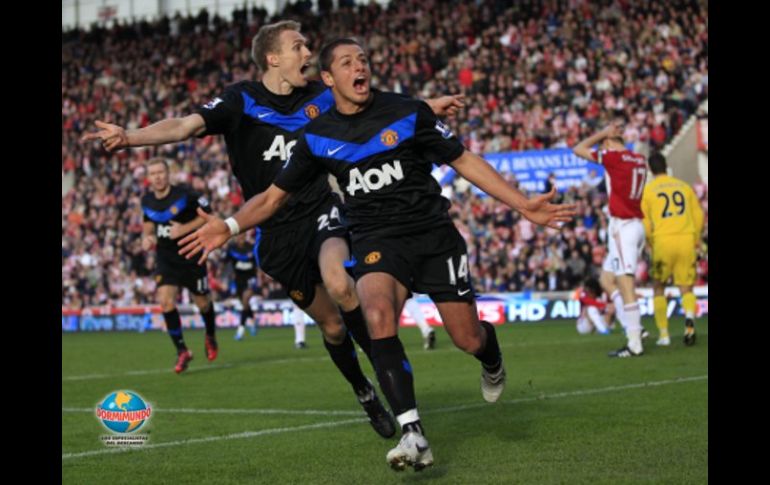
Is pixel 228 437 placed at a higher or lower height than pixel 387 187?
lower

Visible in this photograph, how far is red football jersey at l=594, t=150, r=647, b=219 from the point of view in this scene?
48.7 ft

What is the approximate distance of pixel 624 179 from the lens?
14.9 m

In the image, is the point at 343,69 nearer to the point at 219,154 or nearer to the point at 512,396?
the point at 512,396

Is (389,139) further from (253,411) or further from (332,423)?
(253,411)

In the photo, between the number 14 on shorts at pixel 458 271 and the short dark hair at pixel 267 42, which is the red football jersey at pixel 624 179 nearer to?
the short dark hair at pixel 267 42

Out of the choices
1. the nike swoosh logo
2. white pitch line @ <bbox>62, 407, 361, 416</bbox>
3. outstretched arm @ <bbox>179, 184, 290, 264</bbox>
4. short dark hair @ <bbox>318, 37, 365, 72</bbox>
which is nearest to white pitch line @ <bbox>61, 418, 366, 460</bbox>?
white pitch line @ <bbox>62, 407, 361, 416</bbox>

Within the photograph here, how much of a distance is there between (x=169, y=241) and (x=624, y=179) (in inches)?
243

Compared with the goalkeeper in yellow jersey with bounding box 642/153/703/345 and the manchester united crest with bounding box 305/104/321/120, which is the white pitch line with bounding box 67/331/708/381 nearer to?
the goalkeeper in yellow jersey with bounding box 642/153/703/345

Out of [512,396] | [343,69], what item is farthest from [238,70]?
[343,69]

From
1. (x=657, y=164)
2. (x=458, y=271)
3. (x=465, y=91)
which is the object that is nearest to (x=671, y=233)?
(x=657, y=164)

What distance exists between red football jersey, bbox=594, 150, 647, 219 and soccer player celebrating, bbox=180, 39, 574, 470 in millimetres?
7863

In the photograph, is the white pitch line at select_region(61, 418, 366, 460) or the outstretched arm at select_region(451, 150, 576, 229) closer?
the outstretched arm at select_region(451, 150, 576, 229)

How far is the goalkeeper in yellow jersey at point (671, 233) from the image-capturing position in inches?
623
